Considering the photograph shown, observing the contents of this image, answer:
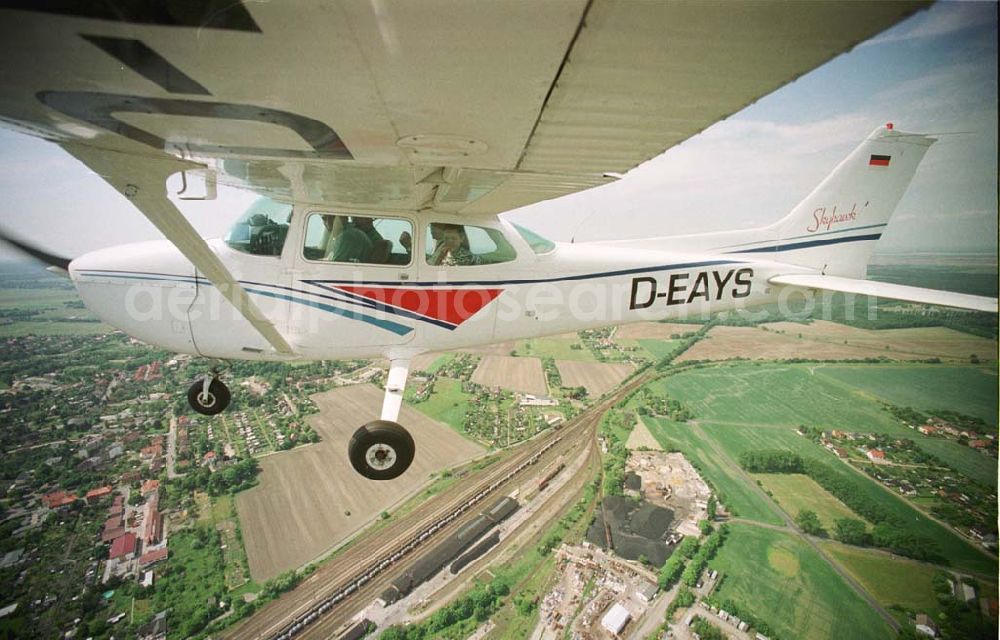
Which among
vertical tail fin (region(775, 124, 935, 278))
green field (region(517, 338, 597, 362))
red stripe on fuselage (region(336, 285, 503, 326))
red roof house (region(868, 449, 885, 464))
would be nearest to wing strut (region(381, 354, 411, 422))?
red stripe on fuselage (region(336, 285, 503, 326))

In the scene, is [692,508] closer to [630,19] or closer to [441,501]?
[441,501]

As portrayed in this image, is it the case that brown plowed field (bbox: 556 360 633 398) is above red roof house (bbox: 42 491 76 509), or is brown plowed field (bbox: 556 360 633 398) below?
above

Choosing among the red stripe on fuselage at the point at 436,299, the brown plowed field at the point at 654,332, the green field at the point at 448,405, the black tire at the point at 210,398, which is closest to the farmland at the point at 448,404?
the green field at the point at 448,405

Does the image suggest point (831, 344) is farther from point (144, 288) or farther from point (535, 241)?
point (144, 288)

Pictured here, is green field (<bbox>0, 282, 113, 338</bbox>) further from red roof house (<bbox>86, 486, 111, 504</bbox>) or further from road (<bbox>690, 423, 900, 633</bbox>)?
road (<bbox>690, 423, 900, 633</bbox>)

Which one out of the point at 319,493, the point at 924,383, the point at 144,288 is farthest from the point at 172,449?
the point at 924,383

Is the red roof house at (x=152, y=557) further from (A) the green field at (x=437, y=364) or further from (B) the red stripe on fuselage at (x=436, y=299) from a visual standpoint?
(A) the green field at (x=437, y=364)
